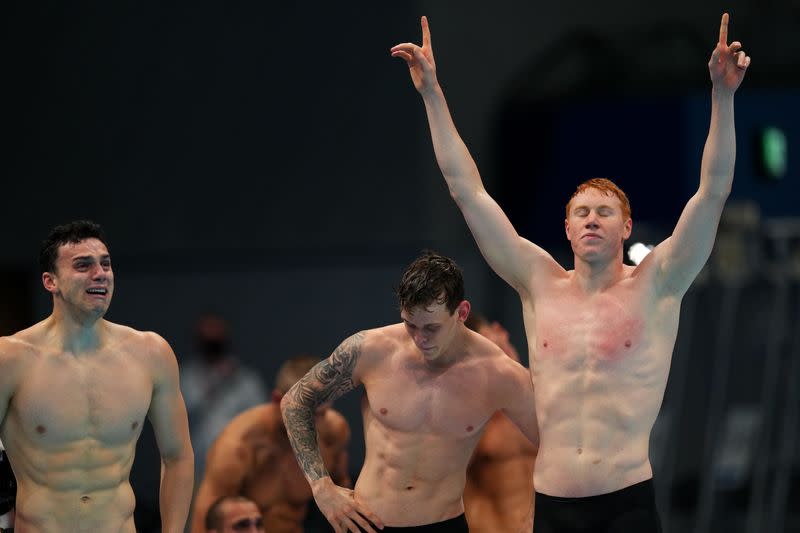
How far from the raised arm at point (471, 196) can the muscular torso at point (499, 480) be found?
1.22 meters

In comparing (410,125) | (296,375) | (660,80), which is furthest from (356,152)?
(296,375)

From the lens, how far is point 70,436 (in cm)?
580

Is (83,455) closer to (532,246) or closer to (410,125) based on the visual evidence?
(532,246)

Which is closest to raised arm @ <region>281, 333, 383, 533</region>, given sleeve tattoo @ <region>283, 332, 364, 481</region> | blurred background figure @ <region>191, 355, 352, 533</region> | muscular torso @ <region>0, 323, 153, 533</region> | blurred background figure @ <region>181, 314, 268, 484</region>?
sleeve tattoo @ <region>283, 332, 364, 481</region>

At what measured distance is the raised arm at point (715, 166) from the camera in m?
5.70

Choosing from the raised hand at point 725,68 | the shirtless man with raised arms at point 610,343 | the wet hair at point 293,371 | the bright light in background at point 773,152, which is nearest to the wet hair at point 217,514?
the wet hair at point 293,371

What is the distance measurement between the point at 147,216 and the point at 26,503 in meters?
5.91

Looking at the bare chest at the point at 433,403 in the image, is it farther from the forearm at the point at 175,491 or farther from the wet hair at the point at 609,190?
the wet hair at the point at 609,190

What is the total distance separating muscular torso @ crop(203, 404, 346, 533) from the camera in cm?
776

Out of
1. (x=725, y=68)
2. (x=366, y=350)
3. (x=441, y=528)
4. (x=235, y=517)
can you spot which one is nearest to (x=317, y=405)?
(x=366, y=350)

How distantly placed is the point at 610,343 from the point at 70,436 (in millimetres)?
2011

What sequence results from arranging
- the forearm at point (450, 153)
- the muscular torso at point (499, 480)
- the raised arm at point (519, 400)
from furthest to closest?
the muscular torso at point (499, 480) → the raised arm at point (519, 400) → the forearm at point (450, 153)

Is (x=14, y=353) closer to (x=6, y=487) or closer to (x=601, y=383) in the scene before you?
(x=6, y=487)

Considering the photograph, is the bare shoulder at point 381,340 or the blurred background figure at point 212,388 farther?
the blurred background figure at point 212,388
